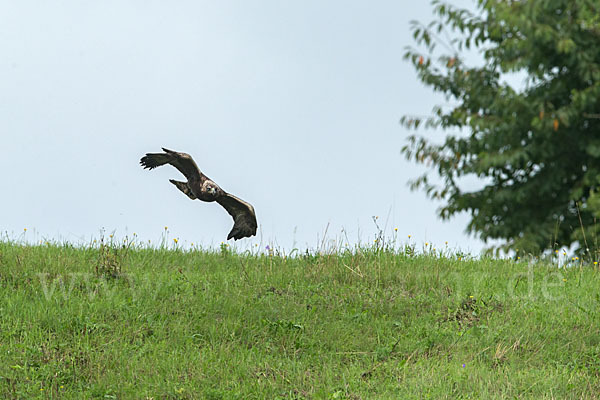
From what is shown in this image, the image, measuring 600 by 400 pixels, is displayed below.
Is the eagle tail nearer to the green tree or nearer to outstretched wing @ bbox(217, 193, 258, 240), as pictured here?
outstretched wing @ bbox(217, 193, 258, 240)

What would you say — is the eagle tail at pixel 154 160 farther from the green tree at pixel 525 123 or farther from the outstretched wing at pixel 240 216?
the green tree at pixel 525 123

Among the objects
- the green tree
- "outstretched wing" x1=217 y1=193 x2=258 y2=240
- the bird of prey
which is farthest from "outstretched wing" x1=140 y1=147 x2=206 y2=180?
the green tree

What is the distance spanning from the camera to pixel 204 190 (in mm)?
9031

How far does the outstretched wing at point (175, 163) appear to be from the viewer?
29.2ft

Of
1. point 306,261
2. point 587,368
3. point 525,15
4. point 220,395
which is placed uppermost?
point 525,15

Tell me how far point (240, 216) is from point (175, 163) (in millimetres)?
1222

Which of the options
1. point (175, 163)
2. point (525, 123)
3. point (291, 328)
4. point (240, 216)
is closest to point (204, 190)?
point (175, 163)

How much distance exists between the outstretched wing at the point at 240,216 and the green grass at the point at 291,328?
0.50 metres

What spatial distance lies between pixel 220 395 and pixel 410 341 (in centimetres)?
230

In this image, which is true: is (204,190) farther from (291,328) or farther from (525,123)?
(525,123)

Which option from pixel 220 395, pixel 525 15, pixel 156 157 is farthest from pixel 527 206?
pixel 220 395

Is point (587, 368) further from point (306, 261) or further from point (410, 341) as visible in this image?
point (306, 261)

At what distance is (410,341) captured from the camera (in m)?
7.16

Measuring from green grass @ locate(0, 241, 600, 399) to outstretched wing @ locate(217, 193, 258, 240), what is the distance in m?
0.50
